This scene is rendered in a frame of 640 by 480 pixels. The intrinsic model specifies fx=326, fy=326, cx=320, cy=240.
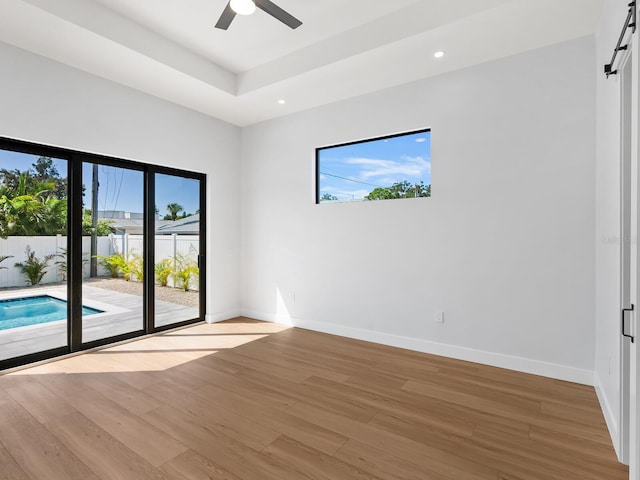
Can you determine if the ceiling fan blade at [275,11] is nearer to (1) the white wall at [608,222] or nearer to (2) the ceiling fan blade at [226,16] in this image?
(2) the ceiling fan blade at [226,16]

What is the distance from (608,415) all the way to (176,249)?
4713 mm

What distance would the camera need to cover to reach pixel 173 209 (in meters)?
4.48

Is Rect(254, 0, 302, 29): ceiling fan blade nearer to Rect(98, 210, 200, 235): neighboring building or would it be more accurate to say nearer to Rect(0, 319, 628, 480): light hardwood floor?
Rect(98, 210, 200, 235): neighboring building

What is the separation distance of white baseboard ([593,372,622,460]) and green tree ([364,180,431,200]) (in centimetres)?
220

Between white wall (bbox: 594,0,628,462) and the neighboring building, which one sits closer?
white wall (bbox: 594,0,628,462)

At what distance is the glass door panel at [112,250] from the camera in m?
3.63

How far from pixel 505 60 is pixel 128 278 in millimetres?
4783

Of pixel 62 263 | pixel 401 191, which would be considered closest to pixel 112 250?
pixel 62 263

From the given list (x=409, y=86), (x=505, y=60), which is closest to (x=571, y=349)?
(x=505, y=60)

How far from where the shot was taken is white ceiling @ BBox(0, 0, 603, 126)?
8.61 feet

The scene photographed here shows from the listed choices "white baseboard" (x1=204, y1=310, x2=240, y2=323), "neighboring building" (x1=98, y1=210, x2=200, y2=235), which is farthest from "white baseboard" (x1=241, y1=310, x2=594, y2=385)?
"neighboring building" (x1=98, y1=210, x2=200, y2=235)

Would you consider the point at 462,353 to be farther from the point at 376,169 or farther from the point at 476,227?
the point at 376,169

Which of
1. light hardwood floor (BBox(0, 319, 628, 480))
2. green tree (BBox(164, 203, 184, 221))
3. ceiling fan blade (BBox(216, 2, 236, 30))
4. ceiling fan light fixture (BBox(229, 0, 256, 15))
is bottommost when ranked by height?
light hardwood floor (BBox(0, 319, 628, 480))

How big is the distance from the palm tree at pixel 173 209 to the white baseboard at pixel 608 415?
15.7ft
